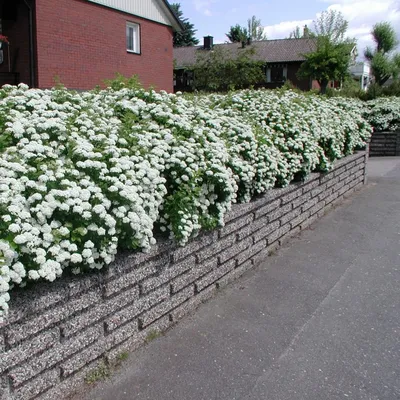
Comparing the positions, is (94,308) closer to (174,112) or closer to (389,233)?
(174,112)

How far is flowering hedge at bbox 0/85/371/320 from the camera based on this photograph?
7.99 feet

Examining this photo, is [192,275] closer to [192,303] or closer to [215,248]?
[192,303]

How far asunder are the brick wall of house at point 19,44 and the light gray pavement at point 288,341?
471 inches

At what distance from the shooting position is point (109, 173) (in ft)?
9.70

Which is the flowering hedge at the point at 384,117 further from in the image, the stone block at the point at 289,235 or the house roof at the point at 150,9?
the stone block at the point at 289,235

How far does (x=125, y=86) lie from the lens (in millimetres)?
5074

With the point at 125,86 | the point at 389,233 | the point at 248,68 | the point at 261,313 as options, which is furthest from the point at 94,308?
the point at 248,68

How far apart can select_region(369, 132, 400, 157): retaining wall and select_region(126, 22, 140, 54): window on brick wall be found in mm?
9543

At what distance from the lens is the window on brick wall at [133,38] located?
18.7 meters

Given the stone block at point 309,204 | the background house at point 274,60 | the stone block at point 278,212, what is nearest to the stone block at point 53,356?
the stone block at point 278,212

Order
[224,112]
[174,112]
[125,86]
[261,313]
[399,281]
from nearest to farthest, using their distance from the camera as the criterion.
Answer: [261,313] → [174,112] → [399,281] → [125,86] → [224,112]

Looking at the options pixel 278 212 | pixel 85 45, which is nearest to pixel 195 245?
pixel 278 212

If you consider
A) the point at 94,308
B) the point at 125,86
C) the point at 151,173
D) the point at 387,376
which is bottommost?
the point at 387,376

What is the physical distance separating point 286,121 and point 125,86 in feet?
6.78
